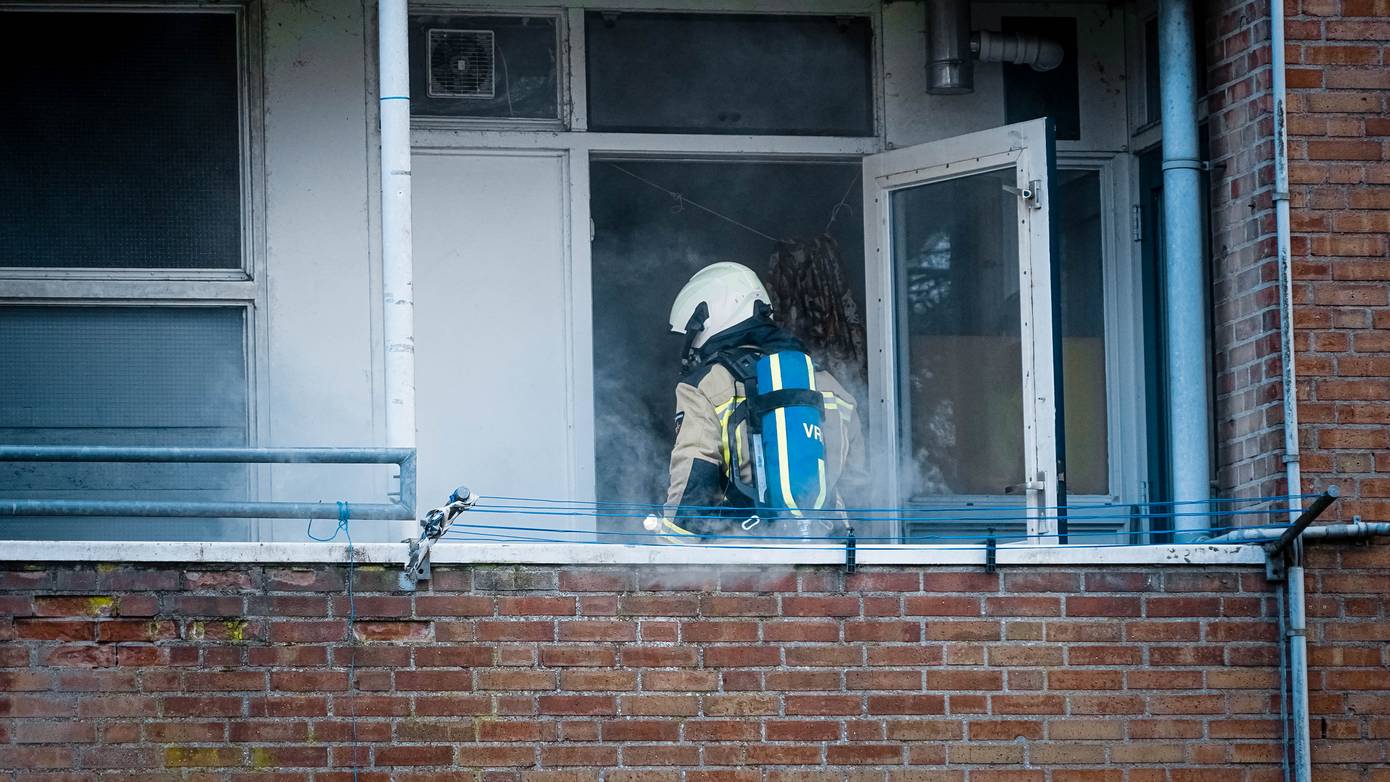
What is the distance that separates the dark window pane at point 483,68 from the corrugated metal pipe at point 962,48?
1.51 meters

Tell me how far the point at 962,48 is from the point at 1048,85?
0.48m

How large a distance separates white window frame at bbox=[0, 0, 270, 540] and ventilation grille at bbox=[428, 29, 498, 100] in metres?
0.68

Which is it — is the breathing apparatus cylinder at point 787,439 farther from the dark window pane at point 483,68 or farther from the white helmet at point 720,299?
the dark window pane at point 483,68

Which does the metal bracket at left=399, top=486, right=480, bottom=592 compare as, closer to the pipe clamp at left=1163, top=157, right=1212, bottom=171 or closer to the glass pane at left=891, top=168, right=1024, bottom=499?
the glass pane at left=891, top=168, right=1024, bottom=499

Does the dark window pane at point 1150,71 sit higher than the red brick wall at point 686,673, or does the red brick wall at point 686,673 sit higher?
the dark window pane at point 1150,71

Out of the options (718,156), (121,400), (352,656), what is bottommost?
(352,656)

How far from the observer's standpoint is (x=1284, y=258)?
18.6 ft

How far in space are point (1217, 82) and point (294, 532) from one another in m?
3.75

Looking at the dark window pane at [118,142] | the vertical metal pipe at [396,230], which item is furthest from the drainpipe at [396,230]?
the dark window pane at [118,142]

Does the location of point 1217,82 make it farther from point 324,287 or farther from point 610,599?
point 324,287

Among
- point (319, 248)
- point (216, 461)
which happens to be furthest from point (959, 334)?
point (216, 461)

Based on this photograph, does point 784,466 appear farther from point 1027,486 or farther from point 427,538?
point 427,538

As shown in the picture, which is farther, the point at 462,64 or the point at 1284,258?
the point at 462,64

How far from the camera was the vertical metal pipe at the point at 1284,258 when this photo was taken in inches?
221
